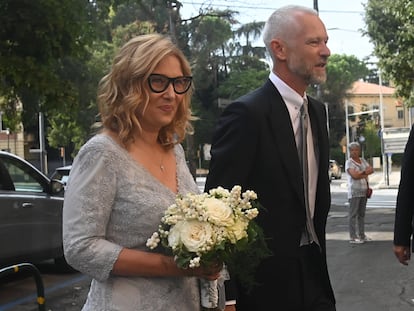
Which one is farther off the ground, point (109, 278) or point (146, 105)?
point (146, 105)

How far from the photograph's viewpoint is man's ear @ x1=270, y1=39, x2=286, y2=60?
113 inches

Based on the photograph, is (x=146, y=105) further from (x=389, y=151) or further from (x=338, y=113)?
(x=338, y=113)

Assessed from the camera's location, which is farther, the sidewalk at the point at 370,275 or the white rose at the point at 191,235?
the sidewalk at the point at 370,275

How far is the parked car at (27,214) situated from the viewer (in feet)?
24.6

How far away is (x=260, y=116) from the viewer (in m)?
2.77

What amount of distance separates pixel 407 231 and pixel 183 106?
7.17 ft

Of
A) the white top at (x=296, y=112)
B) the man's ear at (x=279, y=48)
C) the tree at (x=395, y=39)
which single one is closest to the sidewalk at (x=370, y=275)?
the white top at (x=296, y=112)

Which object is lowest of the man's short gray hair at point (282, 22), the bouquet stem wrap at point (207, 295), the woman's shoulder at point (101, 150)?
the bouquet stem wrap at point (207, 295)

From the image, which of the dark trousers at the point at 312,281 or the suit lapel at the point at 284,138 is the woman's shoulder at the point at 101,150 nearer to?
the suit lapel at the point at 284,138

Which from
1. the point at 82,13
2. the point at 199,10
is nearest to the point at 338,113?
the point at 199,10

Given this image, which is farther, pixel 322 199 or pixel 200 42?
pixel 200 42

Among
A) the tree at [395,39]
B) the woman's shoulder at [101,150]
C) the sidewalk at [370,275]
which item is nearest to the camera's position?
the woman's shoulder at [101,150]

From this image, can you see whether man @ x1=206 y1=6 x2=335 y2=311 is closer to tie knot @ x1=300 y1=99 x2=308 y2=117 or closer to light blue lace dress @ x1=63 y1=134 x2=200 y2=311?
tie knot @ x1=300 y1=99 x2=308 y2=117

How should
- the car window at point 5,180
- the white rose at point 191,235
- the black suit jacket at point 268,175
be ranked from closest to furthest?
1. the white rose at point 191,235
2. the black suit jacket at point 268,175
3. the car window at point 5,180
